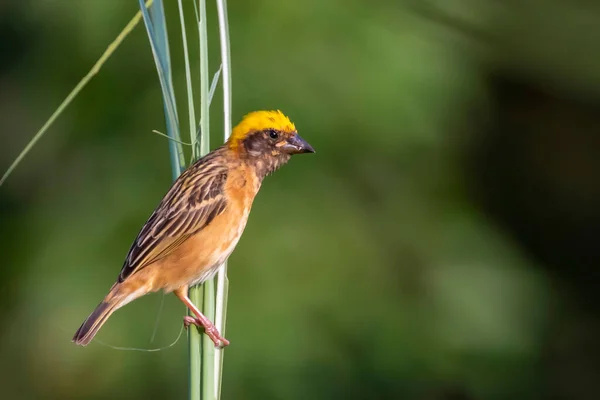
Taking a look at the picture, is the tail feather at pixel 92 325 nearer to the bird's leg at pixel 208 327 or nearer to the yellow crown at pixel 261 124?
the bird's leg at pixel 208 327

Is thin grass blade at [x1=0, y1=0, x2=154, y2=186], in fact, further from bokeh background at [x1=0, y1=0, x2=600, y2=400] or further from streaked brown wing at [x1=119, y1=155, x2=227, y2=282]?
bokeh background at [x1=0, y1=0, x2=600, y2=400]

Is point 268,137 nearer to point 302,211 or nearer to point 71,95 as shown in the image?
point 71,95

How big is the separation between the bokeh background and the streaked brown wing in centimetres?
103

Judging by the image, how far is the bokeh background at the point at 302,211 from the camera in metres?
4.53

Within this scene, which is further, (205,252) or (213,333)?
(205,252)

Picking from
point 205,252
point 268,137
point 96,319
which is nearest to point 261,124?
point 268,137

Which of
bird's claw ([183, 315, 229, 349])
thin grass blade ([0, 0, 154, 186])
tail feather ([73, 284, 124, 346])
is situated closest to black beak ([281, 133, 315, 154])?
tail feather ([73, 284, 124, 346])

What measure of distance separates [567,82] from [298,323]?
8.38 feet

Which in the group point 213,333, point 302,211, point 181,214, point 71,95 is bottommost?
point 213,333

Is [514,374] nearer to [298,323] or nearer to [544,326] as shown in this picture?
[544,326]

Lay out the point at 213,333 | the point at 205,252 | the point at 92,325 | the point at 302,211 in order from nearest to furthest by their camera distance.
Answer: the point at 213,333, the point at 92,325, the point at 205,252, the point at 302,211

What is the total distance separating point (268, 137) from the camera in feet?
11.1

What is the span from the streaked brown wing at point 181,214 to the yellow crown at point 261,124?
0.14 meters

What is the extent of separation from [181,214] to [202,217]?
0.25 feet
